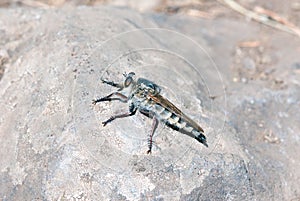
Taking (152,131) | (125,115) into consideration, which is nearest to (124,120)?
(125,115)

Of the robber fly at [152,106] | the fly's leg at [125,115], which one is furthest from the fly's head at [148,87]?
the fly's leg at [125,115]

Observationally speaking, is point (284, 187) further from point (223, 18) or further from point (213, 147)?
point (223, 18)

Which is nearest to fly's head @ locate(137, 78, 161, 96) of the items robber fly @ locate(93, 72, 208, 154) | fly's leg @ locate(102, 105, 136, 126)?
robber fly @ locate(93, 72, 208, 154)

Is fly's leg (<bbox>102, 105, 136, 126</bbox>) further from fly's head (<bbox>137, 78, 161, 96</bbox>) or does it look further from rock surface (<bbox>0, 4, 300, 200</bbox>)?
fly's head (<bbox>137, 78, 161, 96</bbox>)

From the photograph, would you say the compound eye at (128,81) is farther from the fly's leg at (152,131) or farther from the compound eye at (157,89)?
the fly's leg at (152,131)

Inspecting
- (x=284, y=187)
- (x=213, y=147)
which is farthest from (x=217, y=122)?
(x=284, y=187)

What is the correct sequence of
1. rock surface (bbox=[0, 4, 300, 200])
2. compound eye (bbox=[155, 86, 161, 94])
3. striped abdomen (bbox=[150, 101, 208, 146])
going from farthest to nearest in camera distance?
compound eye (bbox=[155, 86, 161, 94]), striped abdomen (bbox=[150, 101, 208, 146]), rock surface (bbox=[0, 4, 300, 200])
